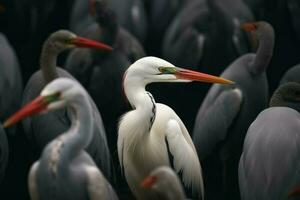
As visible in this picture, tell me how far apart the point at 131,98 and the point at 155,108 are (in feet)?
0.49

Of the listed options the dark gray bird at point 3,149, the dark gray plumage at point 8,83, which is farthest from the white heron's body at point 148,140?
the dark gray plumage at point 8,83

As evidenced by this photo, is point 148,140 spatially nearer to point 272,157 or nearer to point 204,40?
point 272,157

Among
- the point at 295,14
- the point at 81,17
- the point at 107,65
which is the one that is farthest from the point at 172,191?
the point at 81,17

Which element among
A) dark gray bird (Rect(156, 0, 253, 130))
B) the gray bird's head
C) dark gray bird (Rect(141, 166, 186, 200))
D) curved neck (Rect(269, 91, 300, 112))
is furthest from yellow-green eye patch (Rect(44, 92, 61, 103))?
dark gray bird (Rect(156, 0, 253, 130))

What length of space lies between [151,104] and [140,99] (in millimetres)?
69

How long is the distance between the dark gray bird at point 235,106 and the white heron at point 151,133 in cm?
115

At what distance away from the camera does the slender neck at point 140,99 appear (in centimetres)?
474

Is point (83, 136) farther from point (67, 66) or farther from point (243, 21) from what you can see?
point (243, 21)

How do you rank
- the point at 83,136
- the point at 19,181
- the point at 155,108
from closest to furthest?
the point at 83,136 < the point at 155,108 < the point at 19,181

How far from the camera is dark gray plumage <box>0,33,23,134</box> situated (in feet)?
21.4

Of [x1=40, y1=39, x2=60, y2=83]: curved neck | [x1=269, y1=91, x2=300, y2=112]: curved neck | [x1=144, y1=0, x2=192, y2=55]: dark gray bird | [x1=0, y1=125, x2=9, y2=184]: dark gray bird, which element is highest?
[x1=40, y1=39, x2=60, y2=83]: curved neck

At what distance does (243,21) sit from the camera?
315 inches

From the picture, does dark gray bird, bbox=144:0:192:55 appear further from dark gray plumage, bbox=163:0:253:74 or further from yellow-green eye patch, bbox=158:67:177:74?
yellow-green eye patch, bbox=158:67:177:74

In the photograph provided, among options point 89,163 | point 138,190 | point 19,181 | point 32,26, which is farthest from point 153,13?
point 89,163
